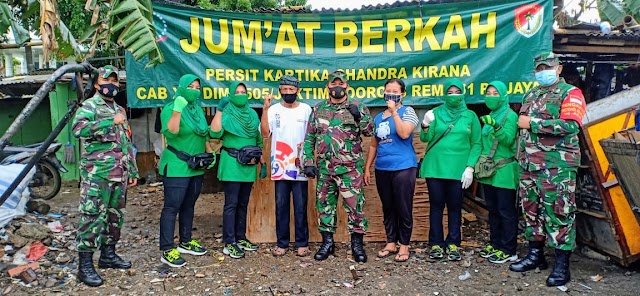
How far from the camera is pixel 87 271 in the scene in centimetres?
406

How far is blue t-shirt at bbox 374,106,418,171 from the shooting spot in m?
4.45

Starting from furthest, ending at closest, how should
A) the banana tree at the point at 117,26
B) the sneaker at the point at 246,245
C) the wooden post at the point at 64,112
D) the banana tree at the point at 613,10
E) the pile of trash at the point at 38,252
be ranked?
the wooden post at the point at 64,112 < the banana tree at the point at 613,10 < the sneaker at the point at 246,245 < the pile of trash at the point at 38,252 < the banana tree at the point at 117,26

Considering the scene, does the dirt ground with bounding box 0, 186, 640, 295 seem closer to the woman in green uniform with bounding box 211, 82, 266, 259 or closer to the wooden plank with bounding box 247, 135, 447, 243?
the wooden plank with bounding box 247, 135, 447, 243

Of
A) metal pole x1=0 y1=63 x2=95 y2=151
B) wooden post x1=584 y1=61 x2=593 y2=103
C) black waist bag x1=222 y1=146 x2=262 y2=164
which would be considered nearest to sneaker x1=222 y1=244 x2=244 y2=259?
black waist bag x1=222 y1=146 x2=262 y2=164

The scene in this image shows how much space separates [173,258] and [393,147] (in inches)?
88.0

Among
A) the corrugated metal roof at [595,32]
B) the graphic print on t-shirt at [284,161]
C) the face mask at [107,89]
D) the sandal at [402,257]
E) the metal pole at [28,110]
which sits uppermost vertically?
the corrugated metal roof at [595,32]

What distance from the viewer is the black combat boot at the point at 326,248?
4.67 m

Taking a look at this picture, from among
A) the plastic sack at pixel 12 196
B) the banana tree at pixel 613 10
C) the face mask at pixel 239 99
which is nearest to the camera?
the face mask at pixel 239 99

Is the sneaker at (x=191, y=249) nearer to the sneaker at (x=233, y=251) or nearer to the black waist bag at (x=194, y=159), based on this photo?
the sneaker at (x=233, y=251)

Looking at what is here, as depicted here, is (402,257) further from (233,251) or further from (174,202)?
(174,202)

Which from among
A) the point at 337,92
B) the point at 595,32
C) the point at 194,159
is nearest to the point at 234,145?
the point at 194,159

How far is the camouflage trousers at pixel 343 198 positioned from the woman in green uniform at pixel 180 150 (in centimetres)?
115

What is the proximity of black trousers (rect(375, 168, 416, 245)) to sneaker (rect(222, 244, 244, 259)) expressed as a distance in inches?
56.8

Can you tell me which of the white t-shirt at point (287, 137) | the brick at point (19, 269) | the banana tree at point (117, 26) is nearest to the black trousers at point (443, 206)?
the white t-shirt at point (287, 137)
